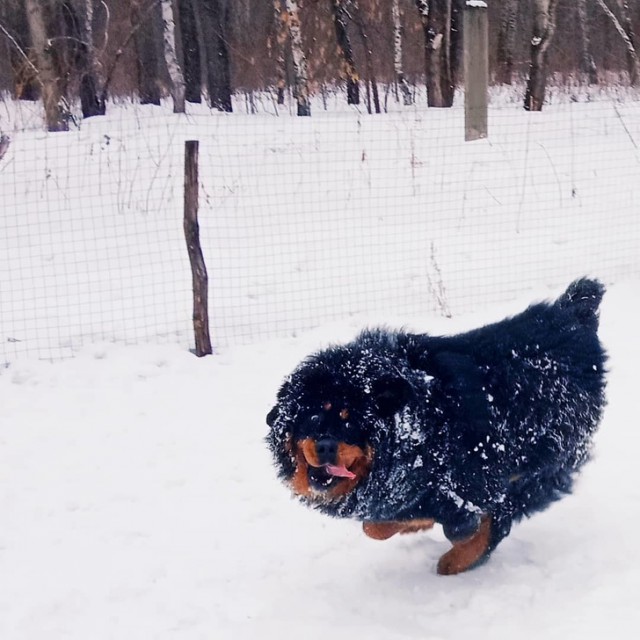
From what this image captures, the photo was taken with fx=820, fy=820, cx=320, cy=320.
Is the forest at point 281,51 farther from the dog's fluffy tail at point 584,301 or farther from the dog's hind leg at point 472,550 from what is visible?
the dog's hind leg at point 472,550

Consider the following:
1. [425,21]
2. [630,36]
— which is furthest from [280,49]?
[630,36]

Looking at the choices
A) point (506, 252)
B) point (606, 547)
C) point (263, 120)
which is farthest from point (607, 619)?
point (263, 120)

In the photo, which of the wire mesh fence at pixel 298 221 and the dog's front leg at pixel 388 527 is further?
the wire mesh fence at pixel 298 221

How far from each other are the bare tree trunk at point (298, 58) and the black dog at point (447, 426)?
38.1ft

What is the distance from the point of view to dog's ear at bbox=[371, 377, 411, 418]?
317cm

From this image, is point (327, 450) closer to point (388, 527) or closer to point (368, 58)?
point (388, 527)

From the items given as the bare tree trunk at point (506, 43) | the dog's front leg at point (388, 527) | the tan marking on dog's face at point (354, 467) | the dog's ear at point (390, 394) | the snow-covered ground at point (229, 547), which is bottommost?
the snow-covered ground at point (229, 547)

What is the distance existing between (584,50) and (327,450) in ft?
72.5

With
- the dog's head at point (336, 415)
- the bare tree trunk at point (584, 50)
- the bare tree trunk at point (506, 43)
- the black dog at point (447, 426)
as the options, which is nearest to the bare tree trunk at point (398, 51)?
the bare tree trunk at point (506, 43)

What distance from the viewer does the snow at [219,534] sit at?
3.28 metres

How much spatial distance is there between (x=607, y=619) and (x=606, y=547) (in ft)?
2.15

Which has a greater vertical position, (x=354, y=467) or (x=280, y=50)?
(x=280, y=50)

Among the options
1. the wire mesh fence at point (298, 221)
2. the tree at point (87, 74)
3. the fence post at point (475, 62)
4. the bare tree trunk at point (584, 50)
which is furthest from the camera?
the bare tree trunk at point (584, 50)

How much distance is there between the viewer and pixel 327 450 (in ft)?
9.90
